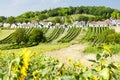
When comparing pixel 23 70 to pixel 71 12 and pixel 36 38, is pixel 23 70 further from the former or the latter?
pixel 71 12

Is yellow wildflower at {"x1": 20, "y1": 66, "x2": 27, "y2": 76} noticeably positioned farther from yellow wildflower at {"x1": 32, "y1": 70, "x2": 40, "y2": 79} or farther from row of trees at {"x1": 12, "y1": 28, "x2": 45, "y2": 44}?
row of trees at {"x1": 12, "y1": 28, "x2": 45, "y2": 44}

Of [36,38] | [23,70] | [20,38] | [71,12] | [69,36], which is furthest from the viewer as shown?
[71,12]

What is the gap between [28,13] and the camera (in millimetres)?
178000

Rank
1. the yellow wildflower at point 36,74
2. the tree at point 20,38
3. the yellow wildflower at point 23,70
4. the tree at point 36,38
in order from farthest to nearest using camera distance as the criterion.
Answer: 1. the tree at point 36,38
2. the tree at point 20,38
3. the yellow wildflower at point 36,74
4. the yellow wildflower at point 23,70

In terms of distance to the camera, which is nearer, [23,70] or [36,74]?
[23,70]

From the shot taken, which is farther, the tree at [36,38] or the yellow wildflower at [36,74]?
the tree at [36,38]

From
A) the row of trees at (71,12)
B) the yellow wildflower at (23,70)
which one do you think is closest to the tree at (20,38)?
the yellow wildflower at (23,70)

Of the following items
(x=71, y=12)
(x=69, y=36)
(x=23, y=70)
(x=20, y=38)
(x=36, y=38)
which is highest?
(x=23, y=70)

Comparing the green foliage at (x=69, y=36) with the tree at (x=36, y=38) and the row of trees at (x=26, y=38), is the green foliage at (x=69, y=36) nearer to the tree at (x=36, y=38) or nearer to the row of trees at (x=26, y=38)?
the tree at (x=36, y=38)

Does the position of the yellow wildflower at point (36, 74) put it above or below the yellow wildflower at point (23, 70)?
below

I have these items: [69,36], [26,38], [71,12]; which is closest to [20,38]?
[26,38]

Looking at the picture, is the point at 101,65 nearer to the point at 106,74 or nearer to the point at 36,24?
the point at 106,74

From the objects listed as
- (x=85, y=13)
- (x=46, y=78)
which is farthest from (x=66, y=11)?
(x=46, y=78)

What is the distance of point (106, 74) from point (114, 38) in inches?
Result: 2419
